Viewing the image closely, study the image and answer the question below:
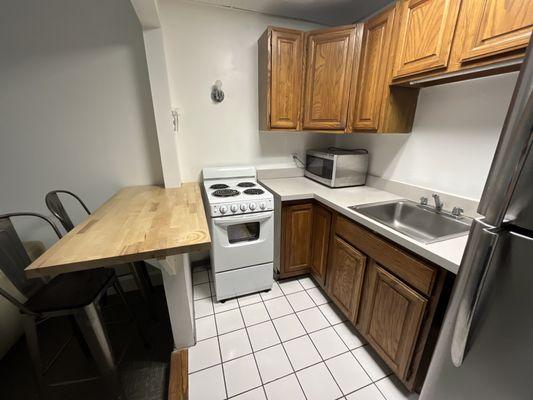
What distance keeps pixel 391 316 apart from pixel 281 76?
6.28ft

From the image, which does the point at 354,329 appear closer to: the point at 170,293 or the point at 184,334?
the point at 184,334

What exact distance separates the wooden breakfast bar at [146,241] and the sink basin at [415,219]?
1.09m

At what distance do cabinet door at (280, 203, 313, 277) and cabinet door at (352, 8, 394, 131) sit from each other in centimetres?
82

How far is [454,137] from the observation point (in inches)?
56.9

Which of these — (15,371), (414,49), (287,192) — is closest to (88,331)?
(15,371)

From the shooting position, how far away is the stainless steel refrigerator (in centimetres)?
47

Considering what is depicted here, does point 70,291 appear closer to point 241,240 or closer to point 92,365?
point 92,365

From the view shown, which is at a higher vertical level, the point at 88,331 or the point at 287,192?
the point at 287,192

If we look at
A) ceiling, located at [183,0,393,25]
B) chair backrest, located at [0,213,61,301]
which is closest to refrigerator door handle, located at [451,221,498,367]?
chair backrest, located at [0,213,61,301]

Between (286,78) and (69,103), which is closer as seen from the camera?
(69,103)

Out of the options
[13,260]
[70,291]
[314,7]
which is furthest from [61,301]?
[314,7]

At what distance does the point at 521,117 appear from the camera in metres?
0.46

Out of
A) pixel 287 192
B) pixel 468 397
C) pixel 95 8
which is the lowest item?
pixel 468 397

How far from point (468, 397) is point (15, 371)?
2302 mm
